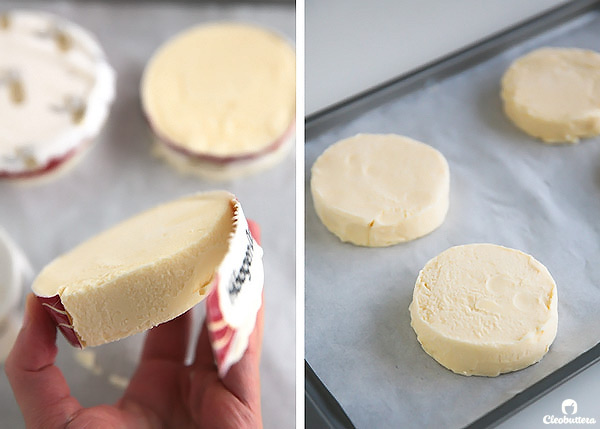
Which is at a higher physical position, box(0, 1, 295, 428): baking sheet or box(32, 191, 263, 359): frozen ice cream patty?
box(32, 191, 263, 359): frozen ice cream patty

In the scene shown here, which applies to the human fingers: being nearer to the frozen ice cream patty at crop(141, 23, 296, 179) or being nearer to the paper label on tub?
the paper label on tub

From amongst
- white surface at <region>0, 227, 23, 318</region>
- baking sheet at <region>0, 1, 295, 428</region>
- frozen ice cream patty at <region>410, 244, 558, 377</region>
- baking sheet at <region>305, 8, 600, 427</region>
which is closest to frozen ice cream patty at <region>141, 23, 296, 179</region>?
baking sheet at <region>0, 1, 295, 428</region>

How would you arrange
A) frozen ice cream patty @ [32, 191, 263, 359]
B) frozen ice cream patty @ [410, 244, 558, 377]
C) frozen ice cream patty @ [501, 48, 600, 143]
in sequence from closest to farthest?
frozen ice cream patty @ [32, 191, 263, 359], frozen ice cream patty @ [410, 244, 558, 377], frozen ice cream patty @ [501, 48, 600, 143]

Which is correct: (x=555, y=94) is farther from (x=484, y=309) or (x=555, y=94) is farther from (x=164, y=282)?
(x=164, y=282)

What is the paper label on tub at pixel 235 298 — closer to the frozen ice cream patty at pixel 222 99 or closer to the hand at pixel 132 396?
the hand at pixel 132 396

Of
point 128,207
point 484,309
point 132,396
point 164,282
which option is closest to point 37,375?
point 132,396

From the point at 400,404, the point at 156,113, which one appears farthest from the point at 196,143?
the point at 400,404

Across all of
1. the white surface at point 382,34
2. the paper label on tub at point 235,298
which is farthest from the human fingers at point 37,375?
the white surface at point 382,34
